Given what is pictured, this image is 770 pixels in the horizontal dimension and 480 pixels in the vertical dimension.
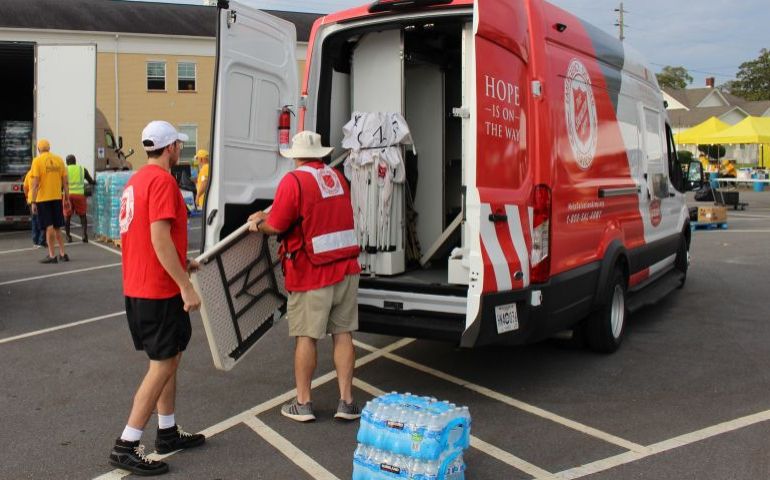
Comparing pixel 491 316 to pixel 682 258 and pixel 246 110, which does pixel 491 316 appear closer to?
pixel 246 110

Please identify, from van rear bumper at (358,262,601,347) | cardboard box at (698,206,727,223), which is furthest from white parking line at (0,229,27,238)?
cardboard box at (698,206,727,223)

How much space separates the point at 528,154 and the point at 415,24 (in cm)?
133

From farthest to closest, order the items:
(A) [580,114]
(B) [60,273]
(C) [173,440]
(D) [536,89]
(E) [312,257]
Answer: (B) [60,273], (A) [580,114], (D) [536,89], (E) [312,257], (C) [173,440]

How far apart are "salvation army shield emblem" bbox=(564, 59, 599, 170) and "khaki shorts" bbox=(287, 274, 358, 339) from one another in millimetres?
1972

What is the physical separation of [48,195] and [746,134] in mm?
20206

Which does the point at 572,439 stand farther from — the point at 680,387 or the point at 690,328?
the point at 690,328

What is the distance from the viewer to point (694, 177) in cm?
1005

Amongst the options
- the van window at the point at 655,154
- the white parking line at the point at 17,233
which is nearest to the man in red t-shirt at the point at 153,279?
the van window at the point at 655,154

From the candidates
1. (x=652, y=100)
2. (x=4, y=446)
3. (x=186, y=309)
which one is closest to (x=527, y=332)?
(x=186, y=309)

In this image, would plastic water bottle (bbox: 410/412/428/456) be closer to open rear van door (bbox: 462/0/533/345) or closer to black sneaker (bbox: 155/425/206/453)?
open rear van door (bbox: 462/0/533/345)

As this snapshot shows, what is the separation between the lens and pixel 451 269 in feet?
18.0

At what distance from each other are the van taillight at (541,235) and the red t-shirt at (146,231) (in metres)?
2.31

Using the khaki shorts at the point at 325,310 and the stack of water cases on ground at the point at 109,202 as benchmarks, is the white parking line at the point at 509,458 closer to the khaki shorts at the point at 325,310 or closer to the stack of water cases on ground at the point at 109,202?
the khaki shorts at the point at 325,310

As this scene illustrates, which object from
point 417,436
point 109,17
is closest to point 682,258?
point 417,436
